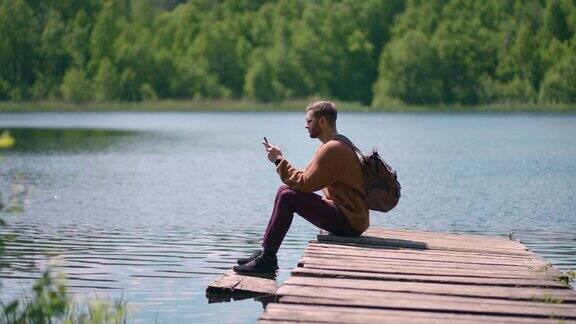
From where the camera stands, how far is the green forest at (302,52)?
114 metres

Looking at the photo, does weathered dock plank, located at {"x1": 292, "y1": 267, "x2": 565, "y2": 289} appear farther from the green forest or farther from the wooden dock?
the green forest

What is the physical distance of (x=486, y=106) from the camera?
4656 inches

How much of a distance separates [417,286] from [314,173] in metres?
2.06

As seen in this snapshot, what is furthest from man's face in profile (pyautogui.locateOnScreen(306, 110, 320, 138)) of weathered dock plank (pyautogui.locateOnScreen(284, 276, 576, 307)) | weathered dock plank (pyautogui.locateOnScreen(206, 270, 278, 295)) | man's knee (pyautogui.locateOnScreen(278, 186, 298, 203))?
weathered dock plank (pyautogui.locateOnScreen(284, 276, 576, 307))

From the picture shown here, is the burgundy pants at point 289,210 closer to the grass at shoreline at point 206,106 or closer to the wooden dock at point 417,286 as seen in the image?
the wooden dock at point 417,286

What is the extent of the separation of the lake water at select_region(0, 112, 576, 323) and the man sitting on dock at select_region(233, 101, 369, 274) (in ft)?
2.43

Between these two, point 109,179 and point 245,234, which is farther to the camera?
point 109,179

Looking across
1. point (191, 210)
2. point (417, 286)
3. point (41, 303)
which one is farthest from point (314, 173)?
point (191, 210)

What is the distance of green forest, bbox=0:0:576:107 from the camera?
114 meters

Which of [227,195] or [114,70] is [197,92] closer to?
[114,70]

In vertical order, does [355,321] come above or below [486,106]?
above

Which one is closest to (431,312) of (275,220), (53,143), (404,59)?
(275,220)

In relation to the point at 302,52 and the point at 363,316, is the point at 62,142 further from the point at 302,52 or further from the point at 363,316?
the point at 302,52

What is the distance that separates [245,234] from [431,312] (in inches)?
383
